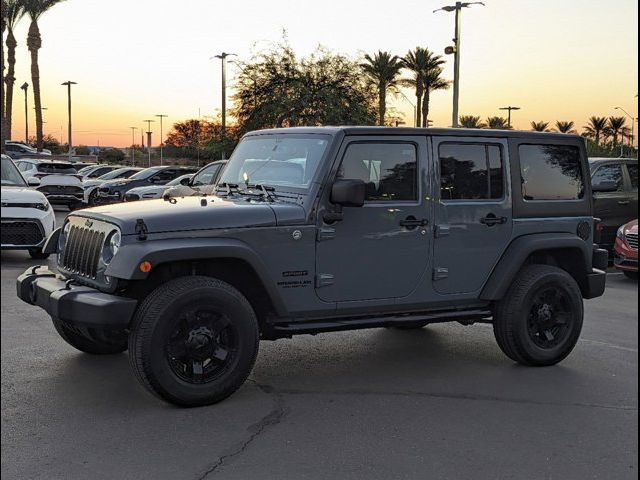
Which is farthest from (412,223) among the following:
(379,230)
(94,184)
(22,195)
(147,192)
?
(94,184)

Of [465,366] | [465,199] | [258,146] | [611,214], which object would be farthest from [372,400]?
[611,214]

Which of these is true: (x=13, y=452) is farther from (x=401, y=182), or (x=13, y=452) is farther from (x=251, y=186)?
(x=401, y=182)

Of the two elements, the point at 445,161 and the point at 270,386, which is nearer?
the point at 270,386

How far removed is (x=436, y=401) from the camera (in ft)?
17.1

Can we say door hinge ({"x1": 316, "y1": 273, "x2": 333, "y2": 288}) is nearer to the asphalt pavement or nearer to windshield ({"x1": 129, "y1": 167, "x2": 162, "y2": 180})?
the asphalt pavement

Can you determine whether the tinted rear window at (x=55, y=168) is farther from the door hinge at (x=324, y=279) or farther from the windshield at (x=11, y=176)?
the door hinge at (x=324, y=279)

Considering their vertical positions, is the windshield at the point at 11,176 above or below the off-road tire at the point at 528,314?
above

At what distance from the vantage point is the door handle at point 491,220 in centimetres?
593

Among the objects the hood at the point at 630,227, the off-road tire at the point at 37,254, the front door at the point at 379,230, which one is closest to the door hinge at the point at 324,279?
the front door at the point at 379,230

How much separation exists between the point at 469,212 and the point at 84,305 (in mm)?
2921

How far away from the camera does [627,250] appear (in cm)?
1109

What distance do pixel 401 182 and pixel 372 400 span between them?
5.30ft

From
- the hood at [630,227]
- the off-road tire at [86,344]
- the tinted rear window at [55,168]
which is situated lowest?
the off-road tire at [86,344]

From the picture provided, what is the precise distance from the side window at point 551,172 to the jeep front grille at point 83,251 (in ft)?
11.0
